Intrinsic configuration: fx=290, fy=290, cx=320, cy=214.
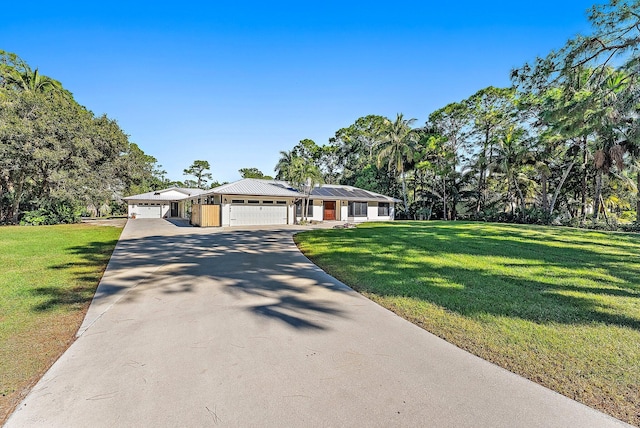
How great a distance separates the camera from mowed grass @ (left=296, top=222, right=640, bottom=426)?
2631mm

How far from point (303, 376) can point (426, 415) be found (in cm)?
105

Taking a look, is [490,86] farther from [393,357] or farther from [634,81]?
[393,357]

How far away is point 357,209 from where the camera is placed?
2725 cm

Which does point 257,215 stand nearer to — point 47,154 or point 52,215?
point 47,154

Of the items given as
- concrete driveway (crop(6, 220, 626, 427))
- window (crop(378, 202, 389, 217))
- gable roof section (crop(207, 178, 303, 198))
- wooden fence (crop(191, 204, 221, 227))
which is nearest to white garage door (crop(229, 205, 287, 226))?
wooden fence (crop(191, 204, 221, 227))

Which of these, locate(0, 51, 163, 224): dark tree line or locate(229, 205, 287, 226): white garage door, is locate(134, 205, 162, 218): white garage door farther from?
locate(229, 205, 287, 226): white garage door

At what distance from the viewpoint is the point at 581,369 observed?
2.65 metres

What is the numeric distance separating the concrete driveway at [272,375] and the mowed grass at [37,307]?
20 cm

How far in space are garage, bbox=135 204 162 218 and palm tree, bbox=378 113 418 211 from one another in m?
25.3

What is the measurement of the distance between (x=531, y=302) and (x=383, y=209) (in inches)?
966

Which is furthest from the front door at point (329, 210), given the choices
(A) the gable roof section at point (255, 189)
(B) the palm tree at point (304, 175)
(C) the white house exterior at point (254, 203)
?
(C) the white house exterior at point (254, 203)

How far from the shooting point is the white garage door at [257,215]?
20.1m

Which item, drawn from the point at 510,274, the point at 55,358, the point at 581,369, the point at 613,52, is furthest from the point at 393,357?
the point at 613,52

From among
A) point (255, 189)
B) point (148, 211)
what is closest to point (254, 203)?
point (255, 189)
